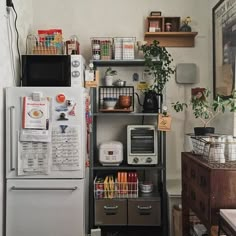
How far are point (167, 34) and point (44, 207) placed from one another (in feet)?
6.78

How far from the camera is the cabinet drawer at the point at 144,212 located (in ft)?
10.2

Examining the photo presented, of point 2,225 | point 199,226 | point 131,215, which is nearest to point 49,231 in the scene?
point 2,225

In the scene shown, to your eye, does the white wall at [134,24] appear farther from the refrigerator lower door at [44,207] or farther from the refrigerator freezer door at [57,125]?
the refrigerator lower door at [44,207]

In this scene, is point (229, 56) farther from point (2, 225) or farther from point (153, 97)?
point (2, 225)

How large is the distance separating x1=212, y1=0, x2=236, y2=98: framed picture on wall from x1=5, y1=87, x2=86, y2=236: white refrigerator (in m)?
1.24

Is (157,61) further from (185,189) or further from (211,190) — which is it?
(211,190)

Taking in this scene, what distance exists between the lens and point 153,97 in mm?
3275

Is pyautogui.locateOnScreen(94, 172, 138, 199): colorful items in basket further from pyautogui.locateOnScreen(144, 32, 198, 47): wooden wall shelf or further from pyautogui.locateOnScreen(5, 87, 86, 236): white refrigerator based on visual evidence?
pyautogui.locateOnScreen(144, 32, 198, 47): wooden wall shelf

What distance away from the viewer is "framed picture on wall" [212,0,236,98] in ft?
8.89

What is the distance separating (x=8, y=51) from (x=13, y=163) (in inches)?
36.0

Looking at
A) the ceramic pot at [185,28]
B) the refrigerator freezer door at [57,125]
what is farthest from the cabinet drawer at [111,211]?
the ceramic pot at [185,28]

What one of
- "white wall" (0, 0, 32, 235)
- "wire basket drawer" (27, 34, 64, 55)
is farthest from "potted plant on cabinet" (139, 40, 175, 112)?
"white wall" (0, 0, 32, 235)

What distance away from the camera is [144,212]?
311cm

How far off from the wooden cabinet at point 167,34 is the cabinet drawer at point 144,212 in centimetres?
163
